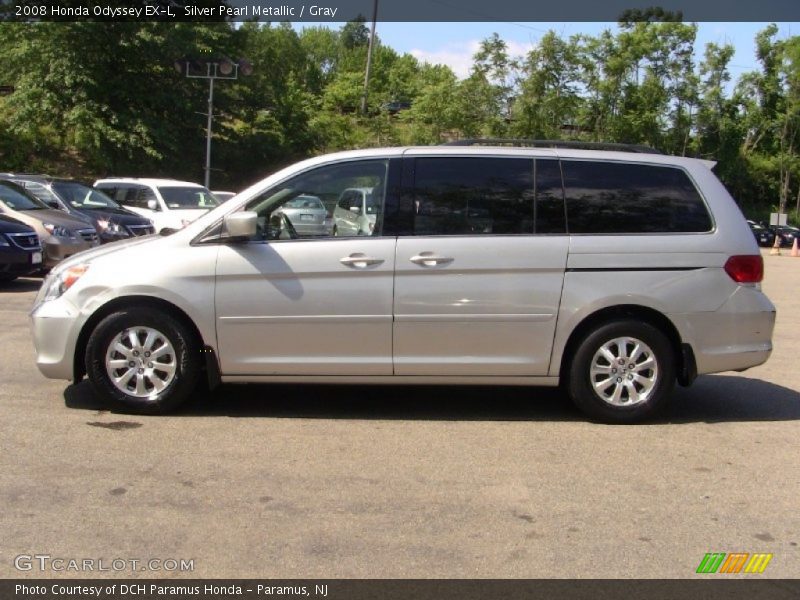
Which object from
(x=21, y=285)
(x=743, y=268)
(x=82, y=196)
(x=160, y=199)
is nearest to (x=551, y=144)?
(x=743, y=268)

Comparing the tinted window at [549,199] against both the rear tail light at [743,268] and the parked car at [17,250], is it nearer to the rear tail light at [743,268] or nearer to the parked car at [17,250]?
the rear tail light at [743,268]

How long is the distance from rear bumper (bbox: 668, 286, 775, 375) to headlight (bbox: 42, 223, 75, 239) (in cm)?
1093

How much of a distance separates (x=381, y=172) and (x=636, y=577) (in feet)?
11.0

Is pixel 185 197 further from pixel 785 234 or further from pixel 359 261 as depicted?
pixel 785 234

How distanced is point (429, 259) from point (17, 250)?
842 cm

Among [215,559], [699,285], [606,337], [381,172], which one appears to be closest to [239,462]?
[215,559]

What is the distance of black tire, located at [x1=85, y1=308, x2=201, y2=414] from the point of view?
5.93 m

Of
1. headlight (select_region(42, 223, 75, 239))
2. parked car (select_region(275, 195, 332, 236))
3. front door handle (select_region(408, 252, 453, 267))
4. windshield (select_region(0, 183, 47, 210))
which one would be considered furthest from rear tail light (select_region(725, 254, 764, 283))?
windshield (select_region(0, 183, 47, 210))

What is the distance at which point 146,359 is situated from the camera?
5.98 metres

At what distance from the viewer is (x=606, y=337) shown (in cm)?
603

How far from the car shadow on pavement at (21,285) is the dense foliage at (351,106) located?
2010cm

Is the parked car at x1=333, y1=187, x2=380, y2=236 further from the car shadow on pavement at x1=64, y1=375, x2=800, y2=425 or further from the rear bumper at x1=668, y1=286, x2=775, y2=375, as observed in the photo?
the rear bumper at x1=668, y1=286, x2=775, y2=375

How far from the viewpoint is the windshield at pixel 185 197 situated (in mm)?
19094

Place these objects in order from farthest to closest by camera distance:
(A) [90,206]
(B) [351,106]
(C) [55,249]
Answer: (B) [351,106]
(A) [90,206]
(C) [55,249]
